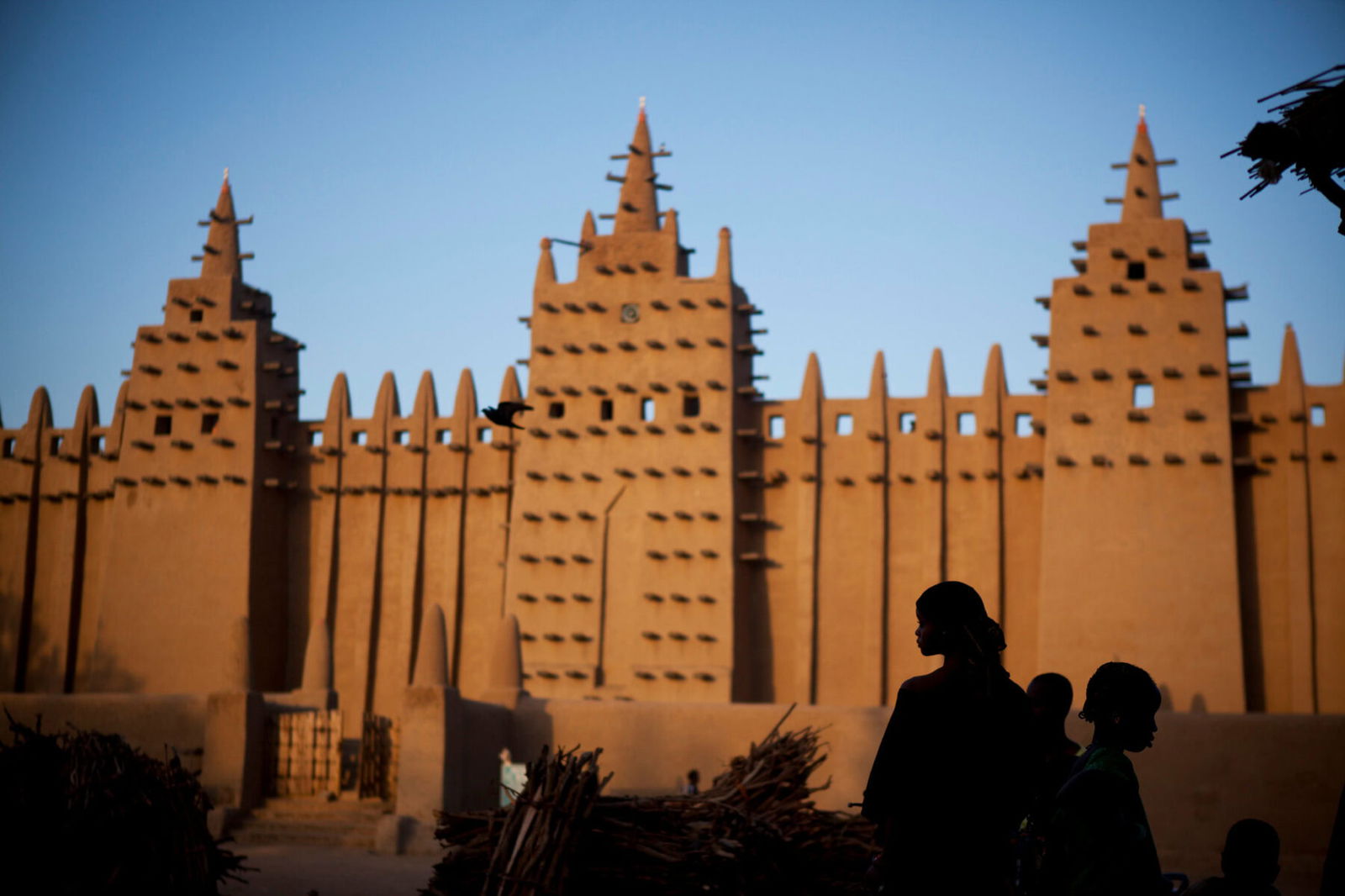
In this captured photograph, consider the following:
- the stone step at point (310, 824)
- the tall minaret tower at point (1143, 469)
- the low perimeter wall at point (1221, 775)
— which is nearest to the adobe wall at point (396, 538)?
the stone step at point (310, 824)

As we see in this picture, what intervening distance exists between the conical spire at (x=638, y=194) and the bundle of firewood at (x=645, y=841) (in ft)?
67.2

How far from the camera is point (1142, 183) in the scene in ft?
89.1

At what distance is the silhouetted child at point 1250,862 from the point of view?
16.0 feet

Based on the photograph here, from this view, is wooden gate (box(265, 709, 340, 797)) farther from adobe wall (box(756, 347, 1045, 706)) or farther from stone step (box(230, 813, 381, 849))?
adobe wall (box(756, 347, 1045, 706))

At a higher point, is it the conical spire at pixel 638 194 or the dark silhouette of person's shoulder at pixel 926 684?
the conical spire at pixel 638 194

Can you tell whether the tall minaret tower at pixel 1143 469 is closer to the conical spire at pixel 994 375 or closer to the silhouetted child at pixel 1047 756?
the conical spire at pixel 994 375

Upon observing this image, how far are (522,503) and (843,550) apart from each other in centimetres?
597

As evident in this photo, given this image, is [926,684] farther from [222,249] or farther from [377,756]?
→ [222,249]

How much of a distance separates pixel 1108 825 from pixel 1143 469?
2238 cm

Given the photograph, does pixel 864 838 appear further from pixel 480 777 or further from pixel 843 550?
pixel 843 550

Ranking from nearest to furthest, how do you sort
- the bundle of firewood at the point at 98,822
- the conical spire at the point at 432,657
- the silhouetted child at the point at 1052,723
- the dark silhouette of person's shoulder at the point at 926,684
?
the dark silhouette of person's shoulder at the point at 926,684 → the silhouetted child at the point at 1052,723 → the bundle of firewood at the point at 98,822 → the conical spire at the point at 432,657

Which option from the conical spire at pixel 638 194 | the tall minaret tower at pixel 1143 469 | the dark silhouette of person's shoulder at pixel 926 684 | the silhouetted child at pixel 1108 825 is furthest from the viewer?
the conical spire at pixel 638 194

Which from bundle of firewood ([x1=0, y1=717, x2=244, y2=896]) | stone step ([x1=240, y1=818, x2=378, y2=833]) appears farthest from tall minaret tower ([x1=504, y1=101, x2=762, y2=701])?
bundle of firewood ([x1=0, y1=717, x2=244, y2=896])

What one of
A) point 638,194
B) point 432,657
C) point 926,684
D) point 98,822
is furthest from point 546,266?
point 926,684
